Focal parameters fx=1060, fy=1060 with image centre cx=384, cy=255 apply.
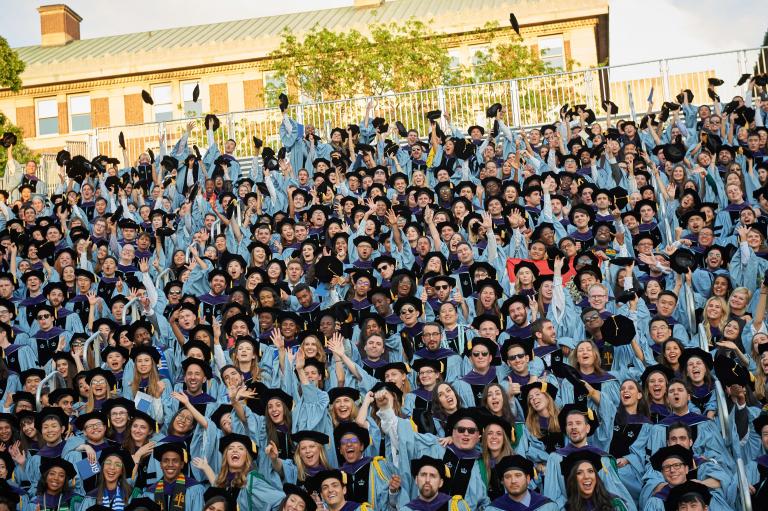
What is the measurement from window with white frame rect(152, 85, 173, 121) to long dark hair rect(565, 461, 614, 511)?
2877cm

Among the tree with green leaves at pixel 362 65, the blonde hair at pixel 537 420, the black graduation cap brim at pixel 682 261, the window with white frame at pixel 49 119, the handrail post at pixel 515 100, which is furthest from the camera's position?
the window with white frame at pixel 49 119

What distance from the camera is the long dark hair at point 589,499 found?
23.6ft

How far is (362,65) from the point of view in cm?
2448

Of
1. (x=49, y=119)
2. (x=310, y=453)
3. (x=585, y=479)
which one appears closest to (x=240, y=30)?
(x=49, y=119)

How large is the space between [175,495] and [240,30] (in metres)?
30.0

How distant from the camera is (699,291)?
411 inches

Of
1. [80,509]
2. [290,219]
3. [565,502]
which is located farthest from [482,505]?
[290,219]

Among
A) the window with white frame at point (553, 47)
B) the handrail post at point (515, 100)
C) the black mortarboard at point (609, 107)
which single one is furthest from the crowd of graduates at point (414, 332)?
the window with white frame at point (553, 47)

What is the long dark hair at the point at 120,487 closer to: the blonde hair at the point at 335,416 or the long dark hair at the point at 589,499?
the blonde hair at the point at 335,416

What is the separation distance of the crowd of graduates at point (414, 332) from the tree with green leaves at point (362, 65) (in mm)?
9233

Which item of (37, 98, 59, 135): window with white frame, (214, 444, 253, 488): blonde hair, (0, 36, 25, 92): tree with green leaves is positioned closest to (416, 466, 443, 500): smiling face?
(214, 444, 253, 488): blonde hair

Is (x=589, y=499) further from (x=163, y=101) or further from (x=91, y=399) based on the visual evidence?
(x=163, y=101)

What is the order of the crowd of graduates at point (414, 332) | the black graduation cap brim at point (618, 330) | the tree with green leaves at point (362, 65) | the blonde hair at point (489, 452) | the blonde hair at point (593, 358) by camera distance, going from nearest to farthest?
1. the blonde hair at point (489, 452)
2. the crowd of graduates at point (414, 332)
3. the blonde hair at point (593, 358)
4. the black graduation cap brim at point (618, 330)
5. the tree with green leaves at point (362, 65)

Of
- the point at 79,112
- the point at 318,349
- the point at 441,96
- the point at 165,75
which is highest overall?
the point at 165,75
